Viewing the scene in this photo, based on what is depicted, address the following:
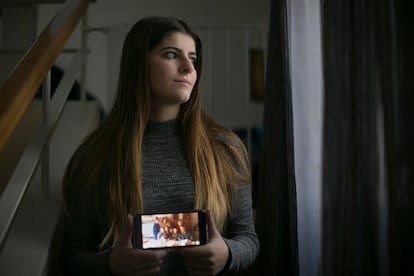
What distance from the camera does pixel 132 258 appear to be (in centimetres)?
83

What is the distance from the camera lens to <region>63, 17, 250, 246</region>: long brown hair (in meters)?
0.98

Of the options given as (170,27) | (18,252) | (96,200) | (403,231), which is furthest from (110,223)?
(403,231)

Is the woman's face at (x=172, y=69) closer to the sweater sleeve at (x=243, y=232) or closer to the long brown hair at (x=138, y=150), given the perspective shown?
the long brown hair at (x=138, y=150)

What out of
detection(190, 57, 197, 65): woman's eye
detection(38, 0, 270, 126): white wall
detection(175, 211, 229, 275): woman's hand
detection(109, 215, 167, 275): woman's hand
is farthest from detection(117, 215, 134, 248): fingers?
detection(38, 0, 270, 126): white wall

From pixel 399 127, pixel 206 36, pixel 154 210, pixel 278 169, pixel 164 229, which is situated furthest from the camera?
pixel 206 36

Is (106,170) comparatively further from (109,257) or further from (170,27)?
(170,27)

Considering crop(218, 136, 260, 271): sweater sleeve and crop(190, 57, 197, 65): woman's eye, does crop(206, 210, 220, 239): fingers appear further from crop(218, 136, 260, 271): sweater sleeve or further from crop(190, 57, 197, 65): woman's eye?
crop(190, 57, 197, 65): woman's eye

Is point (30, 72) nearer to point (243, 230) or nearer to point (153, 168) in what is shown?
point (153, 168)

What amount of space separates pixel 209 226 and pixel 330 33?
1.51 ft

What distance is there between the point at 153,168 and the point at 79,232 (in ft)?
0.79

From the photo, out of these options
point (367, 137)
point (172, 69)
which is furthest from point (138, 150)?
point (367, 137)

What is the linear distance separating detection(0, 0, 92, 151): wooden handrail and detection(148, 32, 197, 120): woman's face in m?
0.25

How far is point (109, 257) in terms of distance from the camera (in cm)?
89

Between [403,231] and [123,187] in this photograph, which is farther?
[123,187]
